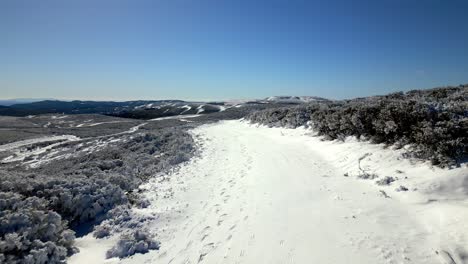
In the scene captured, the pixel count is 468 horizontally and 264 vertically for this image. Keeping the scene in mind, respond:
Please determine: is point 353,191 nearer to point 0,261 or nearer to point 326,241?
point 326,241

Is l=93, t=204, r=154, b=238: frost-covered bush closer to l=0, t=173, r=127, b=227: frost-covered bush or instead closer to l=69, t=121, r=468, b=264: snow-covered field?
l=69, t=121, r=468, b=264: snow-covered field

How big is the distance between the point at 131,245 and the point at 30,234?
2.05m

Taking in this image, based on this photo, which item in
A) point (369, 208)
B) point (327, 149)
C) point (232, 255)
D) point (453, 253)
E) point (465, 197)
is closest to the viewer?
point (453, 253)

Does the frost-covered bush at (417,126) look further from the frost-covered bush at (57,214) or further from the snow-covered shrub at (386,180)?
the frost-covered bush at (57,214)

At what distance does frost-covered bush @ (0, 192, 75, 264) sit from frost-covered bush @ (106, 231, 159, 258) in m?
0.98

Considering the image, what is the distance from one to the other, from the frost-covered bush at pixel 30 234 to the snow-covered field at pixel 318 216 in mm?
488

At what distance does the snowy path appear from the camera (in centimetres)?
532

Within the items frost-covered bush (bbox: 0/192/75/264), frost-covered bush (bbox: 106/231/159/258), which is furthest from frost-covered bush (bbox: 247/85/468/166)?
frost-covered bush (bbox: 0/192/75/264)

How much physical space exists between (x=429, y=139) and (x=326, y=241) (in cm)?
532

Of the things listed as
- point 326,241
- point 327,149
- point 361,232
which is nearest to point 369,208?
point 361,232

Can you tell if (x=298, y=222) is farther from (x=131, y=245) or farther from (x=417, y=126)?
(x=417, y=126)

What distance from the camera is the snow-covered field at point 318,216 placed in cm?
538

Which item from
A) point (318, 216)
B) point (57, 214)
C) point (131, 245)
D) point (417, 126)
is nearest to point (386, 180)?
point (318, 216)

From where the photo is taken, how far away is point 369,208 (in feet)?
23.0
